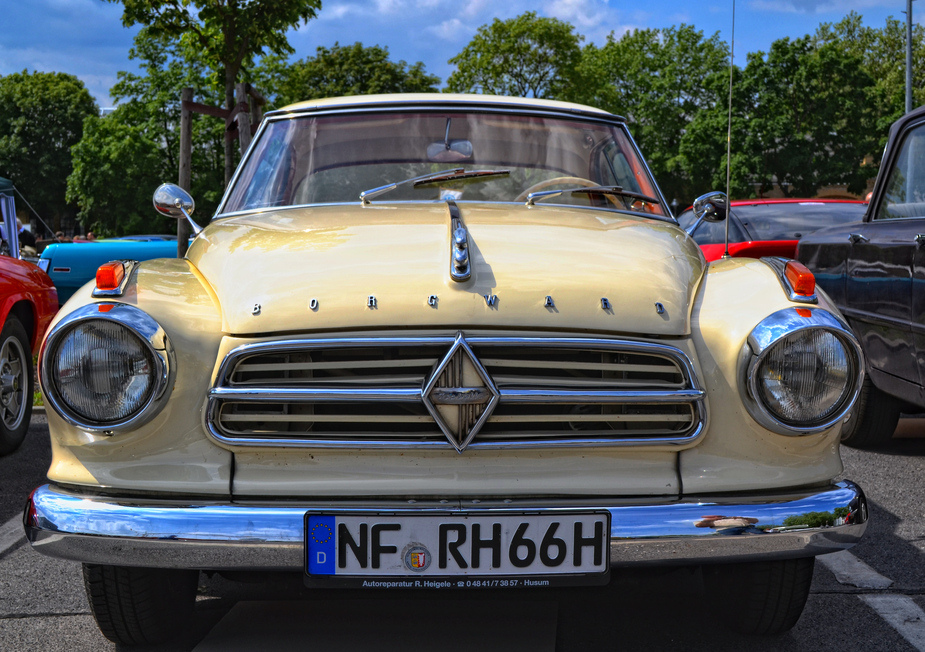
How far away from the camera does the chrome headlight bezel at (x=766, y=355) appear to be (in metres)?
2.43

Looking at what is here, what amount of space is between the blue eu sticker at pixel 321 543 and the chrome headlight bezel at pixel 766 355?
1067 mm

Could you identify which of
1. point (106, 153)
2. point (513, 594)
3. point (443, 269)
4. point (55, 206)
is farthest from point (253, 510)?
point (55, 206)

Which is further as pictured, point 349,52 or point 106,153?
point 349,52

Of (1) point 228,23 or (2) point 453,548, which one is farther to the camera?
(1) point 228,23

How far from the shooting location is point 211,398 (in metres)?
2.38

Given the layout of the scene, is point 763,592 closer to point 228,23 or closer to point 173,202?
point 173,202

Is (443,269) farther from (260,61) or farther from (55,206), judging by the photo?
(55,206)

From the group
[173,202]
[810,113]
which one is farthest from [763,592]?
[810,113]

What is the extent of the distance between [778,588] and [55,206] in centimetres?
5700

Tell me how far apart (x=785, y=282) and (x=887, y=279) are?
2449 millimetres

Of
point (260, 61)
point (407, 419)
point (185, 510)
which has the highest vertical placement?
point (260, 61)

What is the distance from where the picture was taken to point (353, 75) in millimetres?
46969

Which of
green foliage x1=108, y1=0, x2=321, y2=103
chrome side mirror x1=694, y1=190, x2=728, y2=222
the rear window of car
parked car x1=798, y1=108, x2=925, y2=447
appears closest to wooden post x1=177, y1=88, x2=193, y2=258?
green foliage x1=108, y1=0, x2=321, y2=103

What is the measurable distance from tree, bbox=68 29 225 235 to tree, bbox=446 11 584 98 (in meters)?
13.5
